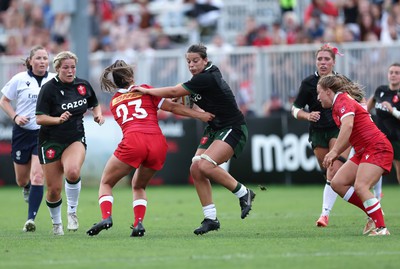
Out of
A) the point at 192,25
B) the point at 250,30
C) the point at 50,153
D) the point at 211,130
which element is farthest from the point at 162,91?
the point at 192,25

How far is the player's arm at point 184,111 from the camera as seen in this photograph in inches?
444

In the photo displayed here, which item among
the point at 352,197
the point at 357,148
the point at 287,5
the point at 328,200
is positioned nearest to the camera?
the point at 357,148

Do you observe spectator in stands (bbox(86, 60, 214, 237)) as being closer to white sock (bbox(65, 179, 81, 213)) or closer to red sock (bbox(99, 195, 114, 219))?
red sock (bbox(99, 195, 114, 219))

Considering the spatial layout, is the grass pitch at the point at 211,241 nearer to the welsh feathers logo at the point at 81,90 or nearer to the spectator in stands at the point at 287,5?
the welsh feathers logo at the point at 81,90

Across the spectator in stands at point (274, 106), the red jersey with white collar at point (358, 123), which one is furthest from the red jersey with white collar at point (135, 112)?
the spectator in stands at point (274, 106)

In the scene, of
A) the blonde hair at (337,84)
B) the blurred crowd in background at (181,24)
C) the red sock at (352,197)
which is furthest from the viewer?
the blurred crowd in background at (181,24)

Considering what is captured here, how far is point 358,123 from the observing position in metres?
10.8

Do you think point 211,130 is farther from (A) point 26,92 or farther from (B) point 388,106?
(B) point 388,106

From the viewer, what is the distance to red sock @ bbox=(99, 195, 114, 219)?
35.8ft

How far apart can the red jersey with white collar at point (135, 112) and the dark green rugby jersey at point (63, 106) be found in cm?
79

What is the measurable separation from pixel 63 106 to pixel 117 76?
933 mm

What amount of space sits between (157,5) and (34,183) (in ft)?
51.6

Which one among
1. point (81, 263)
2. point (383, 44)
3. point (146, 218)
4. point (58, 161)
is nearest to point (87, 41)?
point (383, 44)

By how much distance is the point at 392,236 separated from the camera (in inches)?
421
